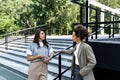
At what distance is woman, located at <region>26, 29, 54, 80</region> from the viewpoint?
18.4ft

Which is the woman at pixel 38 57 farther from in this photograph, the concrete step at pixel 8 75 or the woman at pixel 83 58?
the concrete step at pixel 8 75

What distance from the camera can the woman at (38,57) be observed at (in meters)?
5.59

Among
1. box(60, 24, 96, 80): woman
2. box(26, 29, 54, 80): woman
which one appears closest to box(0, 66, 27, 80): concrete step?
box(26, 29, 54, 80): woman

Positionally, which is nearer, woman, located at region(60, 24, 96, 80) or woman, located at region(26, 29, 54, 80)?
woman, located at region(60, 24, 96, 80)

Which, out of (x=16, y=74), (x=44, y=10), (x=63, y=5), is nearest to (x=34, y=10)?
(x=44, y=10)

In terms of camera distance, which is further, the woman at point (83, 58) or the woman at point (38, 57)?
the woman at point (38, 57)

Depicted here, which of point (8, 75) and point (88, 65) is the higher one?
point (88, 65)

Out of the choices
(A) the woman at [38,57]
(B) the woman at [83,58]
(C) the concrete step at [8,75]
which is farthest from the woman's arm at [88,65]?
(C) the concrete step at [8,75]

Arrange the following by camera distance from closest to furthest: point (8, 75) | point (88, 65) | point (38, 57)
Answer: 1. point (88, 65)
2. point (38, 57)
3. point (8, 75)

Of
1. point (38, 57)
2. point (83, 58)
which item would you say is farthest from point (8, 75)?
point (83, 58)

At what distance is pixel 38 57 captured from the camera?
554 centimetres

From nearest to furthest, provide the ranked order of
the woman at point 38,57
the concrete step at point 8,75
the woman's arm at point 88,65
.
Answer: the woman's arm at point 88,65 → the woman at point 38,57 → the concrete step at point 8,75

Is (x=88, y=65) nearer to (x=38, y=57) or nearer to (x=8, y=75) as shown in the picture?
(x=38, y=57)

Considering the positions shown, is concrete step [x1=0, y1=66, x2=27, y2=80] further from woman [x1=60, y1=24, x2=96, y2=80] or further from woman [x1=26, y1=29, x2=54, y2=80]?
woman [x1=60, y1=24, x2=96, y2=80]
